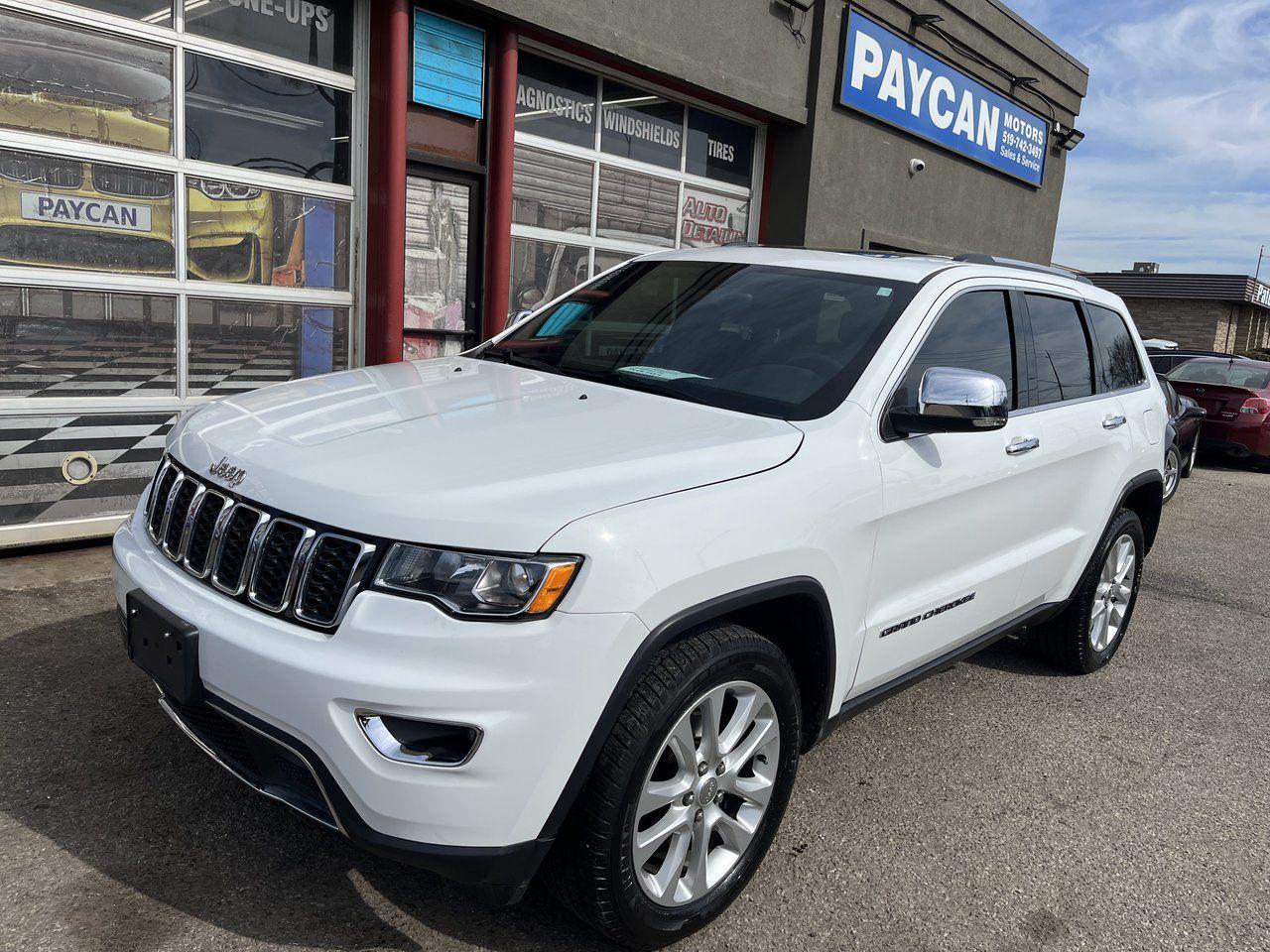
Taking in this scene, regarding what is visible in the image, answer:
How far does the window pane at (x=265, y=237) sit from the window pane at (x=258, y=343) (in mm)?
185

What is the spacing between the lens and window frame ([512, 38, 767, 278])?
7.95 m

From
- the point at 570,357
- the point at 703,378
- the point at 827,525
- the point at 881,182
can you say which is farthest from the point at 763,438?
the point at 881,182

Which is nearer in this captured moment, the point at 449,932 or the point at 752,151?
the point at 449,932

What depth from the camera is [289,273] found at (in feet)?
21.3

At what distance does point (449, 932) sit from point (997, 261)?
3091mm

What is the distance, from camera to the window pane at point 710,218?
31.4 feet

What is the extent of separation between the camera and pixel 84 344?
5.61m

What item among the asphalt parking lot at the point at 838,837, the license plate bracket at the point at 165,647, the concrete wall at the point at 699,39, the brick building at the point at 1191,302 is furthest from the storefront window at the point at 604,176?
the brick building at the point at 1191,302

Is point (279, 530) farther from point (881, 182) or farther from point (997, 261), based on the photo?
point (881, 182)

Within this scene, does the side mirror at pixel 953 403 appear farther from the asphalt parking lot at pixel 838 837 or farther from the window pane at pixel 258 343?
the window pane at pixel 258 343

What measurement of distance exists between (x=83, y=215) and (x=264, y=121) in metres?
1.29

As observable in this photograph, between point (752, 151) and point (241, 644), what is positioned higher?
point (752, 151)

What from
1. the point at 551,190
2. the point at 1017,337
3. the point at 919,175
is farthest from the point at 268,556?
the point at 919,175

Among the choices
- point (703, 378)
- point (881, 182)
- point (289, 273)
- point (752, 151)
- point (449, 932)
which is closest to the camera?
point (449, 932)
